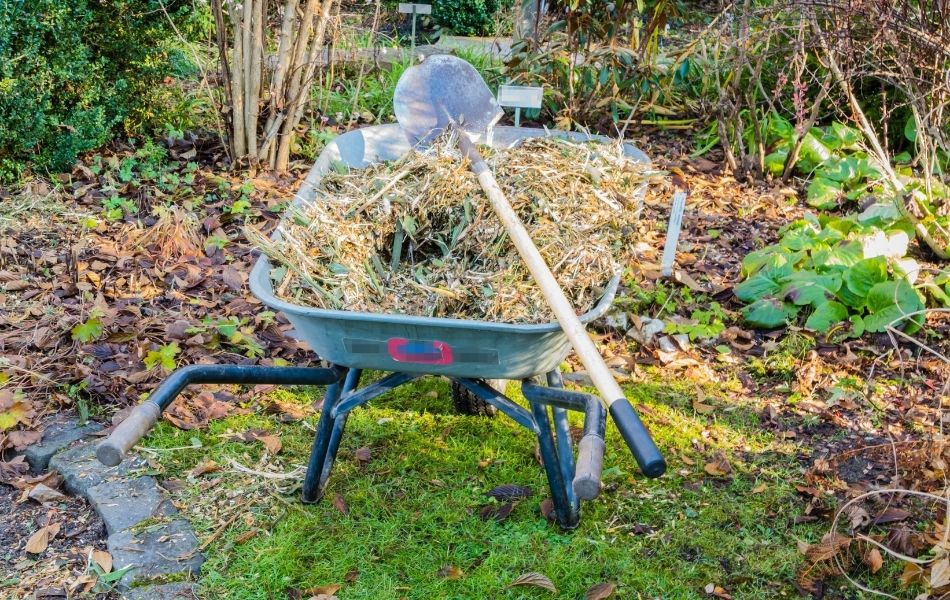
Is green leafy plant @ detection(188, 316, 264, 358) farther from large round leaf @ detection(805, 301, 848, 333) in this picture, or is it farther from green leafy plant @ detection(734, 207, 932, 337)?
large round leaf @ detection(805, 301, 848, 333)

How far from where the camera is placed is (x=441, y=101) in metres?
3.35

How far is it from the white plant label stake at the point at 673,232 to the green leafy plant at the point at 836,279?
301 millimetres

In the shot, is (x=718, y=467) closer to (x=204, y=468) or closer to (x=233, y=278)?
(x=204, y=468)

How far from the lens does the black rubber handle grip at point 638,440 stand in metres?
1.60

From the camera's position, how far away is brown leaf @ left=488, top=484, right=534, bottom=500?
2.71 meters

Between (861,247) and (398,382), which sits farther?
(861,247)

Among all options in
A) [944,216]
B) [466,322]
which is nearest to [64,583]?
[466,322]

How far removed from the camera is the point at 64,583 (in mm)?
2346

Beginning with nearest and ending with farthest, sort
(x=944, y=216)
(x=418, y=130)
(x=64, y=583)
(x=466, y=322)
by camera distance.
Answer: (x=466, y=322), (x=64, y=583), (x=418, y=130), (x=944, y=216)

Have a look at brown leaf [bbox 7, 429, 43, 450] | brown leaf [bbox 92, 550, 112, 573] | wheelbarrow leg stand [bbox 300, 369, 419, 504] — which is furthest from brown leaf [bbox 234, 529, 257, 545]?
brown leaf [bbox 7, 429, 43, 450]

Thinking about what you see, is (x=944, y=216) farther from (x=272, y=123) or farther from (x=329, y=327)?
(x=272, y=123)

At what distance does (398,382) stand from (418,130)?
114 cm

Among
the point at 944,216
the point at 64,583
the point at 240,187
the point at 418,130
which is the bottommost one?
the point at 64,583

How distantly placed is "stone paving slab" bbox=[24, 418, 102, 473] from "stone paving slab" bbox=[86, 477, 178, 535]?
253 millimetres
